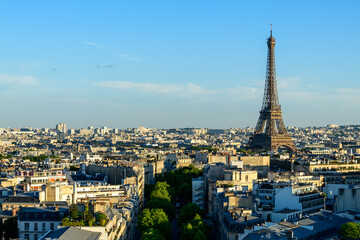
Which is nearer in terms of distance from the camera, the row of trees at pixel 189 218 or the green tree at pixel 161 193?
the row of trees at pixel 189 218

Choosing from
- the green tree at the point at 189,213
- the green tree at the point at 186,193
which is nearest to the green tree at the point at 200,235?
the green tree at the point at 189,213

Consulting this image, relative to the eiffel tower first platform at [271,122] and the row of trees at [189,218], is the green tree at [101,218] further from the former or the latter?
the eiffel tower first platform at [271,122]

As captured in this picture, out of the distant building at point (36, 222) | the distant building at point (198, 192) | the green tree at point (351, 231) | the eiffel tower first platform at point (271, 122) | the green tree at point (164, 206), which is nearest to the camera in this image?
the green tree at point (351, 231)

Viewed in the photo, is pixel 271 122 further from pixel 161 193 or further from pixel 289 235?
pixel 289 235

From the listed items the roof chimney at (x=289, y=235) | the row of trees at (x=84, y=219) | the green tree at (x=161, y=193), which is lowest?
the green tree at (x=161, y=193)

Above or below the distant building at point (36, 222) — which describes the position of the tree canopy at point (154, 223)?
below

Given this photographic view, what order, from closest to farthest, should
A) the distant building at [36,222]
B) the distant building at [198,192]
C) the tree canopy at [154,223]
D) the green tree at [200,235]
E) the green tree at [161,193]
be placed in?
the distant building at [36,222] → the green tree at [200,235] → the tree canopy at [154,223] → the green tree at [161,193] → the distant building at [198,192]

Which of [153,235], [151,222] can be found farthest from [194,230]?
[151,222]

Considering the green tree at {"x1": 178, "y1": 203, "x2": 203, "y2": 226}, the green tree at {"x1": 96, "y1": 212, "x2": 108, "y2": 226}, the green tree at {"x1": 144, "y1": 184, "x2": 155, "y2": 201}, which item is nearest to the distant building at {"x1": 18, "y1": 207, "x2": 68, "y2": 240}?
the green tree at {"x1": 96, "y1": 212, "x2": 108, "y2": 226}

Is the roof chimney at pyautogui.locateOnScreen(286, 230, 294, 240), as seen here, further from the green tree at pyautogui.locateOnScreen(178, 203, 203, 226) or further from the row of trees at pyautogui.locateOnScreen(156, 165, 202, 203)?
the row of trees at pyautogui.locateOnScreen(156, 165, 202, 203)

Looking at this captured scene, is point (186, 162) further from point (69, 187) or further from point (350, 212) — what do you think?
point (350, 212)
